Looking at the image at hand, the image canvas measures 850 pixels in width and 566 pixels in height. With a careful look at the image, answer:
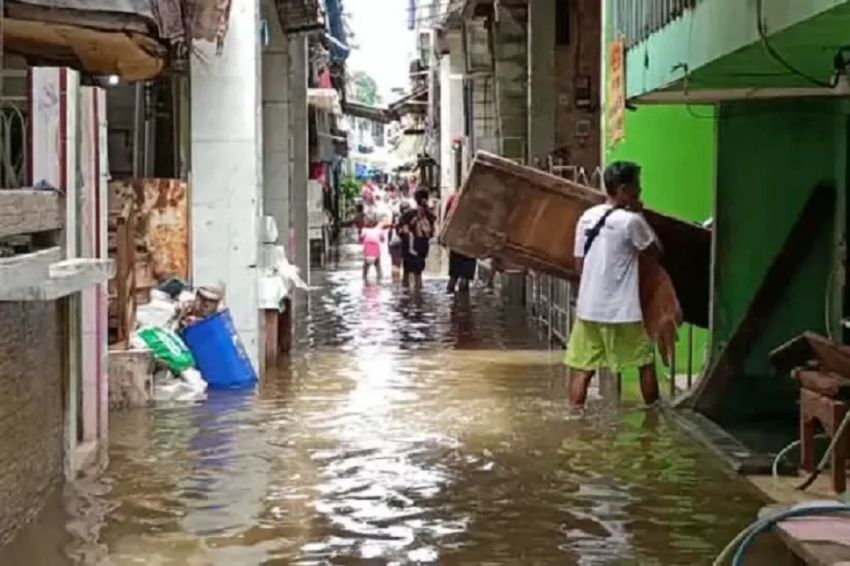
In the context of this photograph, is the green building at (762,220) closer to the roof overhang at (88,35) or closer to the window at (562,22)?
the roof overhang at (88,35)

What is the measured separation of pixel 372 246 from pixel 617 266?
19.8 metres

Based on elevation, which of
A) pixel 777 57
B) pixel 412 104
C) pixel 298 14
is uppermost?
pixel 412 104

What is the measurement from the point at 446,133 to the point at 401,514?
96.9ft

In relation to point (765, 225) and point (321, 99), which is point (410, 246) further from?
point (765, 225)

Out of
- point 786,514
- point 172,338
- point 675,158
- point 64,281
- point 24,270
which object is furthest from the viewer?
point 675,158

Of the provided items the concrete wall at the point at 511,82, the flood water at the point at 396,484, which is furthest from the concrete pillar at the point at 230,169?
the concrete wall at the point at 511,82

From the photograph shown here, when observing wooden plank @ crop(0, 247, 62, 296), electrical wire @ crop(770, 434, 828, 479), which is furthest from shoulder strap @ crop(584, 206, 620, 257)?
wooden plank @ crop(0, 247, 62, 296)

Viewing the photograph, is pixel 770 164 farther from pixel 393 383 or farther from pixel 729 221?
pixel 393 383

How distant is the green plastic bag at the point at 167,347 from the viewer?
42.9ft

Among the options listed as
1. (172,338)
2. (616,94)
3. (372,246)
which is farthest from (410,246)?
(172,338)

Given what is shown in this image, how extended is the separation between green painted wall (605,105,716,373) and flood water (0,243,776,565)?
2.19m

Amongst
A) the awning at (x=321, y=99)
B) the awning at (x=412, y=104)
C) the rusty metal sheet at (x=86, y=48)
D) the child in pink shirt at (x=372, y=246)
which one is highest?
the awning at (x=412, y=104)

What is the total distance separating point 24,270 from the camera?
22.0ft

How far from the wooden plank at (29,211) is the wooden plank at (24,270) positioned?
178mm
